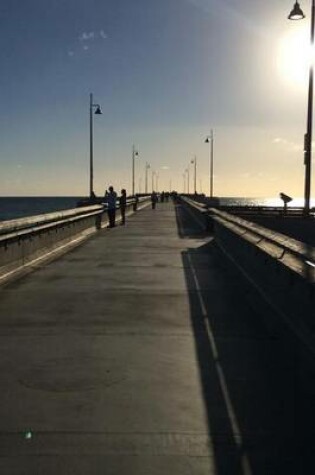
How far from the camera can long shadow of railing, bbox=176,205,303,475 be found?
5176 millimetres

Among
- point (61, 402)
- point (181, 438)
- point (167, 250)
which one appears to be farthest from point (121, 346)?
point (167, 250)

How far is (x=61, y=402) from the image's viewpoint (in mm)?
6352

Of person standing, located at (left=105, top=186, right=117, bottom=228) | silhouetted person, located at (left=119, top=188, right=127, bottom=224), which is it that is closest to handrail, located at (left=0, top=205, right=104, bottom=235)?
person standing, located at (left=105, top=186, right=117, bottom=228)

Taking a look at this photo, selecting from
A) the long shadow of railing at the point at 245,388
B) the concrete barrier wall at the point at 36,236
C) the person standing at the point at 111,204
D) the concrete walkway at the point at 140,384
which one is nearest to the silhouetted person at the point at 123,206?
the person standing at the point at 111,204

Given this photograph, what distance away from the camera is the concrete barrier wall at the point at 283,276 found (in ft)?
24.6

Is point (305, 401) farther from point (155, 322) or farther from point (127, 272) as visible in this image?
point (127, 272)

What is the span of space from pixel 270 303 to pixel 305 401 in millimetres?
3489

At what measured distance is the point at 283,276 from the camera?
906 centimetres

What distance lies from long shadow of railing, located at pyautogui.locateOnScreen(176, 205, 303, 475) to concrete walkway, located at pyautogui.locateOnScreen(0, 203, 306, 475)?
0.01 metres

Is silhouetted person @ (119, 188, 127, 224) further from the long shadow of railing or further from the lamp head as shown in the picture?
the long shadow of railing

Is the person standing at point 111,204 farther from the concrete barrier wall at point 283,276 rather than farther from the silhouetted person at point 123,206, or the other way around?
the concrete barrier wall at point 283,276

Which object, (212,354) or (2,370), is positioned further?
(212,354)

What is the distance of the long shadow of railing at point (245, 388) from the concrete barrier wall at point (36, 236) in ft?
14.7

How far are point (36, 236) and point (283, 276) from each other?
1020 cm
